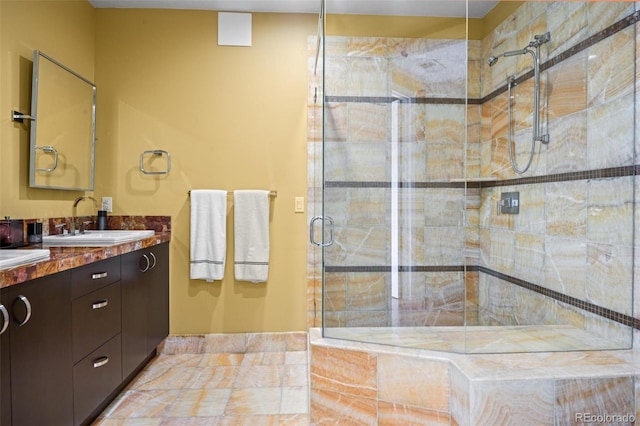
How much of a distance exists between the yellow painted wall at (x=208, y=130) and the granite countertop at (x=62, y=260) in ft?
2.25

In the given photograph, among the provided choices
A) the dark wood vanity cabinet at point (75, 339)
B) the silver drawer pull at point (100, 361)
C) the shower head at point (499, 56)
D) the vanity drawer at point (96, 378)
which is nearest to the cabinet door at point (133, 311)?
the dark wood vanity cabinet at point (75, 339)

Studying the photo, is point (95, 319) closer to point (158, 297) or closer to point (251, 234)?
point (158, 297)

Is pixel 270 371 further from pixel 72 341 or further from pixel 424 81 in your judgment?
pixel 424 81

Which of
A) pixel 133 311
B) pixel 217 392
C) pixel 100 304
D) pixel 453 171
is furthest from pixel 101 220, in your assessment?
pixel 453 171

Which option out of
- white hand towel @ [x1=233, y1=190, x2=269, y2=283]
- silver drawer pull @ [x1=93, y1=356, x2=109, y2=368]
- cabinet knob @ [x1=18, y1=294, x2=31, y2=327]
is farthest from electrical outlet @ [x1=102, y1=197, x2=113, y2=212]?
cabinet knob @ [x1=18, y1=294, x2=31, y2=327]

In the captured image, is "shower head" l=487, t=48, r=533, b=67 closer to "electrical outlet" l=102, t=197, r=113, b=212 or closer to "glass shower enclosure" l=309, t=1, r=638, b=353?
"glass shower enclosure" l=309, t=1, r=638, b=353

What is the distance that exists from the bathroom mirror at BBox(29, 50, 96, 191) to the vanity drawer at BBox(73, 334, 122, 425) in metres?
1.01

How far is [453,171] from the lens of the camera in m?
2.19

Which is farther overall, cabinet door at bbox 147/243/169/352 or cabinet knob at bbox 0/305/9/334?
cabinet door at bbox 147/243/169/352

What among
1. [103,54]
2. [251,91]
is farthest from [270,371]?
[103,54]

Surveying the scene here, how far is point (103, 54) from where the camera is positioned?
9.96ft

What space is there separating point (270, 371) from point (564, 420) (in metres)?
1.74

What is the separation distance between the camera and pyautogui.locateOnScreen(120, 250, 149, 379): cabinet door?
7.60 feet

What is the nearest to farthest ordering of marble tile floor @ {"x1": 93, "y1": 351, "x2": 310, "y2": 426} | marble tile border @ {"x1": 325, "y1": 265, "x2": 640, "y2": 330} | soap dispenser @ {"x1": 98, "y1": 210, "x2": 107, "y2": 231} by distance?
marble tile border @ {"x1": 325, "y1": 265, "x2": 640, "y2": 330} → marble tile floor @ {"x1": 93, "y1": 351, "x2": 310, "y2": 426} → soap dispenser @ {"x1": 98, "y1": 210, "x2": 107, "y2": 231}
